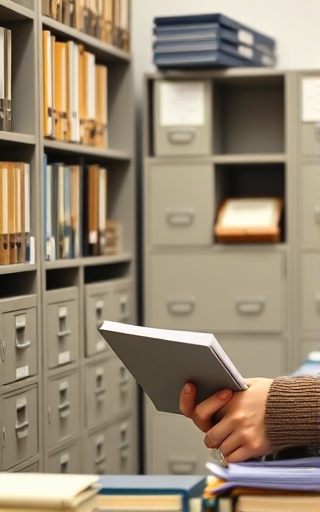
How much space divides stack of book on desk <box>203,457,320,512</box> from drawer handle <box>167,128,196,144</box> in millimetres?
2698

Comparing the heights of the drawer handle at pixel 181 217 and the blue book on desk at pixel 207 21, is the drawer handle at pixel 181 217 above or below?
below

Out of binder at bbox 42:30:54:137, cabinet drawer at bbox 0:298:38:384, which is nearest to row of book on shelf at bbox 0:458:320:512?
cabinet drawer at bbox 0:298:38:384

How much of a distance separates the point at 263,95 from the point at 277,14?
35cm

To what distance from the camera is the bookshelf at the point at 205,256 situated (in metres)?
3.61

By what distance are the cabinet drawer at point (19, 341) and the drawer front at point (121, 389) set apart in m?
0.76

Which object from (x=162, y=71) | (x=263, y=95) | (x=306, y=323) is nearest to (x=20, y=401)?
(x=306, y=323)

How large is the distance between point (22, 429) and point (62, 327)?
43 cm

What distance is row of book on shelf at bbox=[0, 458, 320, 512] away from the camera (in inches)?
40.9

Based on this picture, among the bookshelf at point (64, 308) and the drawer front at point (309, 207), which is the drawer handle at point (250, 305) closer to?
the drawer front at point (309, 207)

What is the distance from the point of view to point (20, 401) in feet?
8.95

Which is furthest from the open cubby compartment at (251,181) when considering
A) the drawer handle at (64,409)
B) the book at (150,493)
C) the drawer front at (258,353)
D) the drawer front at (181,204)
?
the book at (150,493)

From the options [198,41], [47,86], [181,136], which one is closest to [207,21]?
[198,41]

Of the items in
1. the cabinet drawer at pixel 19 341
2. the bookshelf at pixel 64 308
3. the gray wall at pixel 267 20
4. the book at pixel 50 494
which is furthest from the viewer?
the gray wall at pixel 267 20

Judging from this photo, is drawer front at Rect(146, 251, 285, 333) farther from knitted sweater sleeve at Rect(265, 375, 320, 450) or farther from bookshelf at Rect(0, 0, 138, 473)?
knitted sweater sleeve at Rect(265, 375, 320, 450)
